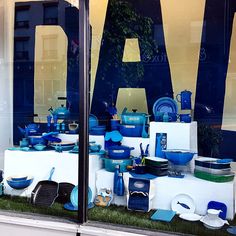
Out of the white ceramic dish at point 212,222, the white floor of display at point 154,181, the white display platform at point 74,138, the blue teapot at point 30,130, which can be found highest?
the blue teapot at point 30,130

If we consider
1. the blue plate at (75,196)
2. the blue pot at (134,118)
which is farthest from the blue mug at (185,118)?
the blue plate at (75,196)

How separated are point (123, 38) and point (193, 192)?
2.23 metres

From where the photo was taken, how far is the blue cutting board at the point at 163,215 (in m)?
2.63

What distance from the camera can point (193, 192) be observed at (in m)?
2.86

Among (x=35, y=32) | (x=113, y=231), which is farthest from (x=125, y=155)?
(x=35, y=32)

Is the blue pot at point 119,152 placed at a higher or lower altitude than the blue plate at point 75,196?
higher

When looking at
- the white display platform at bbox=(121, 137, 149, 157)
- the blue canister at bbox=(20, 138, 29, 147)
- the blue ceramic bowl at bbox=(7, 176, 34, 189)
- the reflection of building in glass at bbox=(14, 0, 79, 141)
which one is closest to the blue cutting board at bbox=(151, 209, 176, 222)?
the white display platform at bbox=(121, 137, 149, 157)

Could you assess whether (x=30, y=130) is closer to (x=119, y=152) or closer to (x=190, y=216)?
(x=119, y=152)

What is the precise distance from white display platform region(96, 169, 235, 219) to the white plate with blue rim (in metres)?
0.03

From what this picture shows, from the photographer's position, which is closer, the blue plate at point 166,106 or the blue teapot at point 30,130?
the blue plate at point 166,106

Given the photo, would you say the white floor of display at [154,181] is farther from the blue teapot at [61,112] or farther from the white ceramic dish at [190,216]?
the blue teapot at [61,112]

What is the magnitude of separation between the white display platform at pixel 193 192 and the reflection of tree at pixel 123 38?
5.25ft

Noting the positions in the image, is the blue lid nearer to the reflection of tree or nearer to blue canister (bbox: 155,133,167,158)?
blue canister (bbox: 155,133,167,158)

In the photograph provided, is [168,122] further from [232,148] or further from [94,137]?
[232,148]
